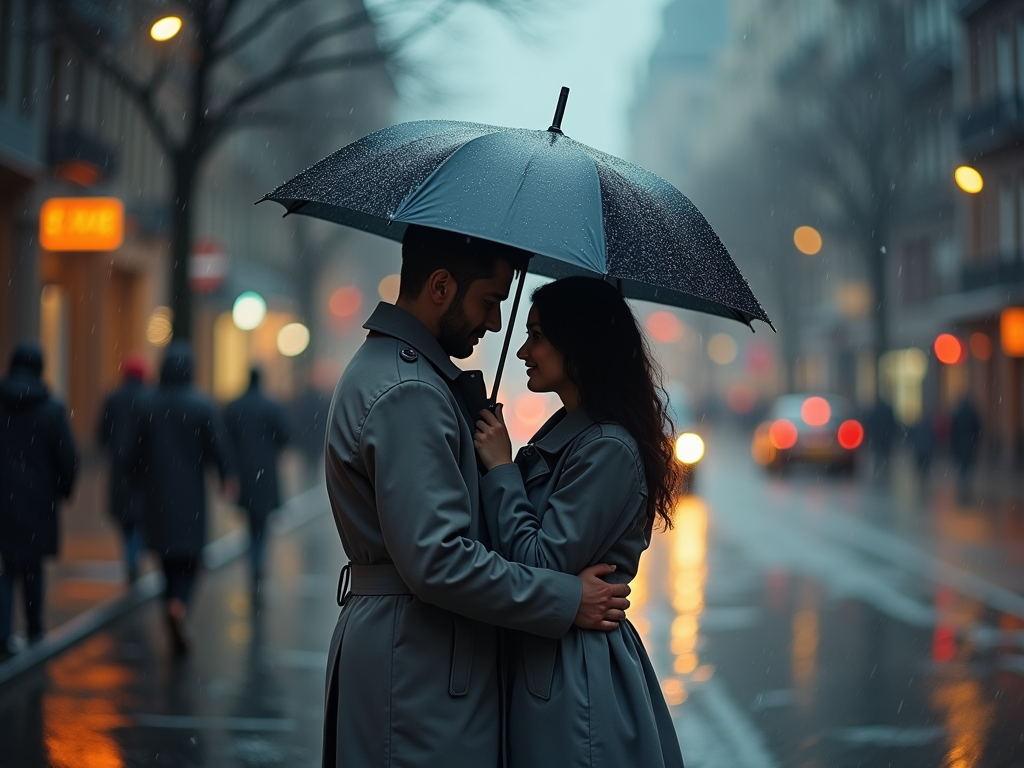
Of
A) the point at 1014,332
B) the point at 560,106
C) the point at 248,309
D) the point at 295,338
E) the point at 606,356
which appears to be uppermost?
the point at 295,338

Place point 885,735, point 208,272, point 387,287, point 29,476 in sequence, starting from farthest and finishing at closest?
point 387,287
point 208,272
point 29,476
point 885,735

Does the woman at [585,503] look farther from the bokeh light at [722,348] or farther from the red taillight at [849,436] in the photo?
the bokeh light at [722,348]

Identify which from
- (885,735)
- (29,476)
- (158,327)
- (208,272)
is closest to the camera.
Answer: (885,735)

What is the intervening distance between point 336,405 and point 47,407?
648 centimetres

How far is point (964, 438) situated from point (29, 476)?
2040 centimetres

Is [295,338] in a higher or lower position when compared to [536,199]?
higher

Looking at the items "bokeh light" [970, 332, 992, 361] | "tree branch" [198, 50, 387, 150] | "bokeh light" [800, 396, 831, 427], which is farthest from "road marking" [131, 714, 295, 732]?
"bokeh light" [970, 332, 992, 361]

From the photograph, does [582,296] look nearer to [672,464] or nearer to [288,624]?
[672,464]

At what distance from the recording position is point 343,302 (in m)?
61.2

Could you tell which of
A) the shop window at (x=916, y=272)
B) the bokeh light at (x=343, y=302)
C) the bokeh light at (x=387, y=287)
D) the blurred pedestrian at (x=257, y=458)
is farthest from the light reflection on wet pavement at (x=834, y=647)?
the bokeh light at (x=387, y=287)

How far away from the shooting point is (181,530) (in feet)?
30.7

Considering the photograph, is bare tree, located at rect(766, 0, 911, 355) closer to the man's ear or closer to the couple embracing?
the couple embracing

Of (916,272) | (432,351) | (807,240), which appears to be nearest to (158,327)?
(807,240)

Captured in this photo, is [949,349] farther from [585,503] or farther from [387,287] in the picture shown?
[387,287]
